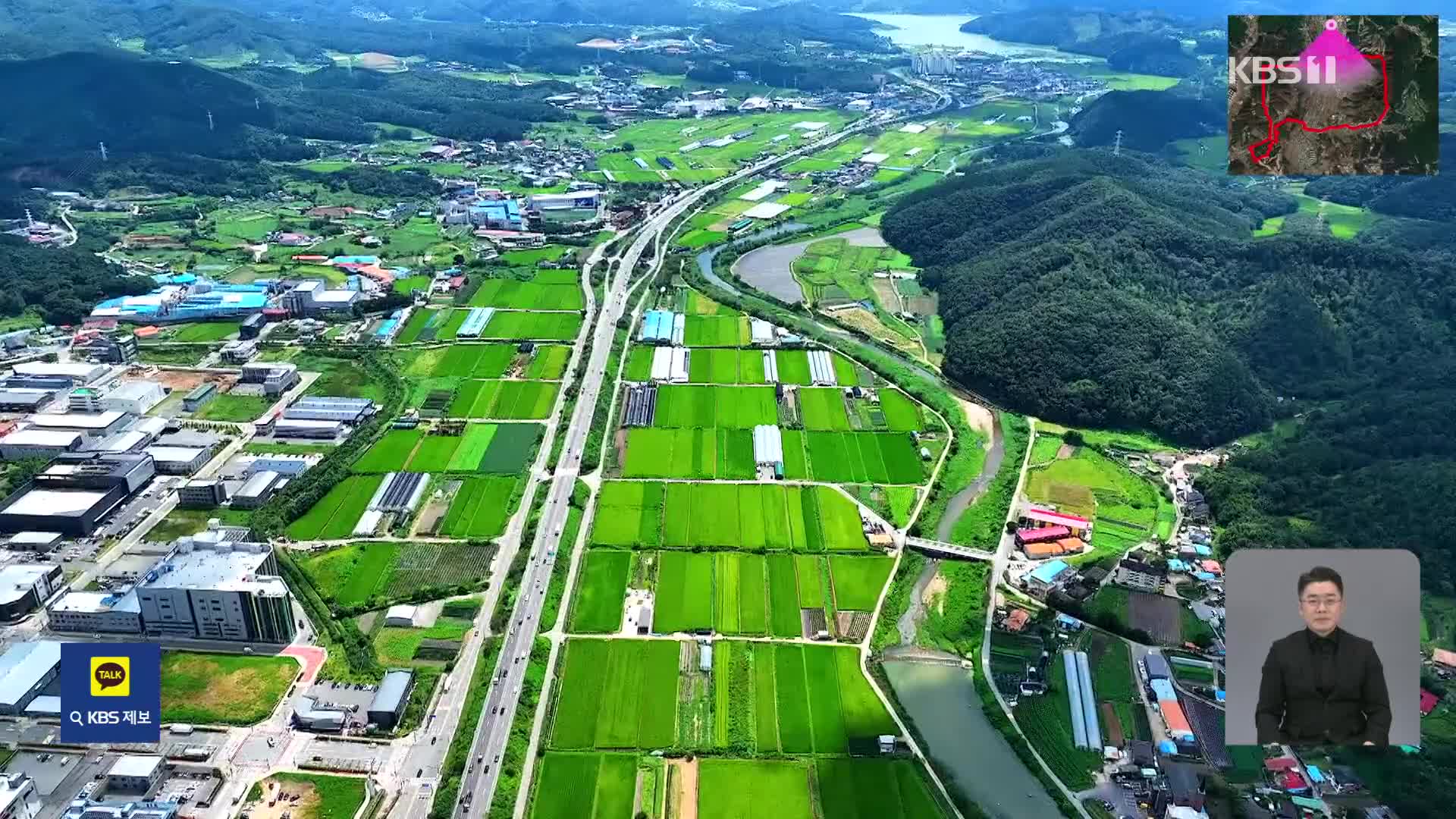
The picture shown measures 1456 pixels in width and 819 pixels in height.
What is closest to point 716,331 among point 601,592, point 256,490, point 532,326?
point 532,326

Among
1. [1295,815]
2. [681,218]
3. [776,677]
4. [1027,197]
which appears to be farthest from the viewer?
[681,218]

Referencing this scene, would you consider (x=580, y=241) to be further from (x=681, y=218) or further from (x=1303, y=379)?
(x=1303, y=379)

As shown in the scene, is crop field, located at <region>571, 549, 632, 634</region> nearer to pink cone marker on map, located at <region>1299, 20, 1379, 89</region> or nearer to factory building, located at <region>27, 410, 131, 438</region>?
factory building, located at <region>27, 410, 131, 438</region>

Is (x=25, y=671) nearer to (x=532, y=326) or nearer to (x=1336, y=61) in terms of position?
(x=532, y=326)

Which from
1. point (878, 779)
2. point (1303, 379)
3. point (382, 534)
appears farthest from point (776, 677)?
point (1303, 379)

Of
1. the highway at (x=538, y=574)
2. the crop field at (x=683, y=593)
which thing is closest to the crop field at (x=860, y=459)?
the crop field at (x=683, y=593)

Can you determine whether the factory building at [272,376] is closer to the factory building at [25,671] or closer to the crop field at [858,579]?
the factory building at [25,671]

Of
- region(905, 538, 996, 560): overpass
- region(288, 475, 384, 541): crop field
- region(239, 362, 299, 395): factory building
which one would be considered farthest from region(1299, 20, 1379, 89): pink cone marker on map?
region(239, 362, 299, 395): factory building

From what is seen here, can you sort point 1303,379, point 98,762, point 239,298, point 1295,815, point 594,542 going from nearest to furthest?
1. point 1295,815
2. point 98,762
3. point 594,542
4. point 1303,379
5. point 239,298
